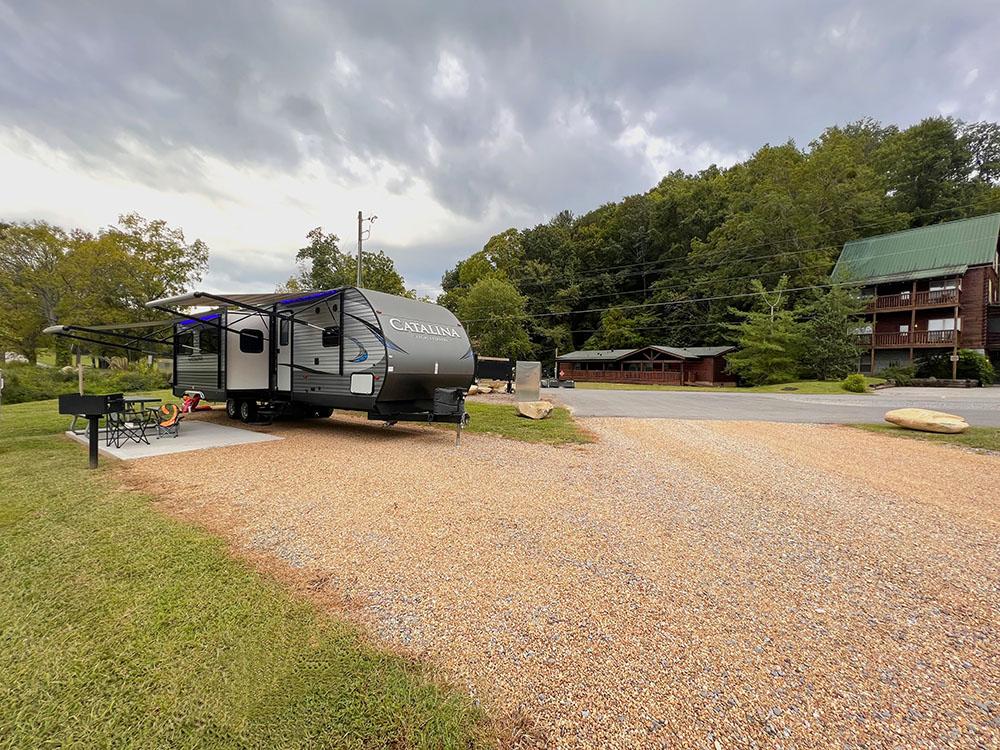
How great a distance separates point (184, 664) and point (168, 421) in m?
7.38

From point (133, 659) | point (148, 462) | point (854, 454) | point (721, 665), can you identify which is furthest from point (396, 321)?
point (854, 454)

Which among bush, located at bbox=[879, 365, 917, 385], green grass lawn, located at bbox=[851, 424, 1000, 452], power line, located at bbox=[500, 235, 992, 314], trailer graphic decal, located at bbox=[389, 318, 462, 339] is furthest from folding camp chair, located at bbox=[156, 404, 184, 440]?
power line, located at bbox=[500, 235, 992, 314]

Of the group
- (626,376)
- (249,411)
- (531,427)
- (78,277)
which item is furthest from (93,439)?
(626,376)

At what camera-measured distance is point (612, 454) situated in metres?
7.13

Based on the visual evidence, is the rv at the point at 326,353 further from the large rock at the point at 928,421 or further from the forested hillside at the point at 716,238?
the forested hillside at the point at 716,238

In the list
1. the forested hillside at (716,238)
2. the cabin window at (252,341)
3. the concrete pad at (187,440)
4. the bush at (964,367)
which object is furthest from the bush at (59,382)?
the bush at (964,367)

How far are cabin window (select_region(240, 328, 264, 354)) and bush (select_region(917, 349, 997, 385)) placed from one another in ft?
121

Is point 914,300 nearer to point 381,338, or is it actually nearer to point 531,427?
point 531,427

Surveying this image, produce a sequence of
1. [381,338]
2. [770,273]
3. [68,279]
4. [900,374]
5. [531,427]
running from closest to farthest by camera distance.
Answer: [381,338] < [531,427] < [68,279] < [900,374] < [770,273]

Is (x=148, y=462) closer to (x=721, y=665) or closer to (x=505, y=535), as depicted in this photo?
(x=505, y=535)

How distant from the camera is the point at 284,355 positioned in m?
9.17

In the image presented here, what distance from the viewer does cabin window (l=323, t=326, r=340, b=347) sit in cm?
813

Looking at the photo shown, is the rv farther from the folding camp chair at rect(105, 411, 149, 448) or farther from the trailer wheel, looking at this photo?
the folding camp chair at rect(105, 411, 149, 448)

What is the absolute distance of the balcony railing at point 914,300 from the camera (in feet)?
94.1
